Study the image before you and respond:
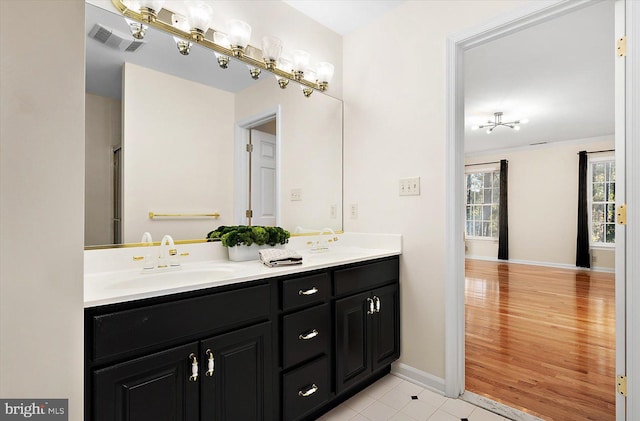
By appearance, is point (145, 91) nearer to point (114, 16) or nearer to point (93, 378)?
point (114, 16)

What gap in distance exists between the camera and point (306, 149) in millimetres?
2396

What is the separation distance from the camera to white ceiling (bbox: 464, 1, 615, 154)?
2.50 metres

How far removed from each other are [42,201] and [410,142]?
1.97m

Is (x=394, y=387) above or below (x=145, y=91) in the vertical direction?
below

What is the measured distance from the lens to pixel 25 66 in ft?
2.30

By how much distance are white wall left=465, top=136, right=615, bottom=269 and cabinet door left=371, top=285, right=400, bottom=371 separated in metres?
6.10

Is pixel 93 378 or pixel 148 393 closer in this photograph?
pixel 93 378

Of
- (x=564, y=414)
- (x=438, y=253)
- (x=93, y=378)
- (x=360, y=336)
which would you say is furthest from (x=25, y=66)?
(x=564, y=414)

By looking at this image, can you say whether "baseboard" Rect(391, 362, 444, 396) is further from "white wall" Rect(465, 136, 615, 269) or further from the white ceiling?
"white wall" Rect(465, 136, 615, 269)

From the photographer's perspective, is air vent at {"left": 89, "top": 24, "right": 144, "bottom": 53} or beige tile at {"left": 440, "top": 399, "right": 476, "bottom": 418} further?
beige tile at {"left": 440, "top": 399, "right": 476, "bottom": 418}

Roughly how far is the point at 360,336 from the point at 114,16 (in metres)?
2.14

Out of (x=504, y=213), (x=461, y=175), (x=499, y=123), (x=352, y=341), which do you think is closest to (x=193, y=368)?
(x=352, y=341)

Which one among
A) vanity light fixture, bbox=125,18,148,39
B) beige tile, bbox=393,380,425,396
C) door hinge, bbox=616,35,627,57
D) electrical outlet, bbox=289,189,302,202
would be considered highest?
vanity light fixture, bbox=125,18,148,39

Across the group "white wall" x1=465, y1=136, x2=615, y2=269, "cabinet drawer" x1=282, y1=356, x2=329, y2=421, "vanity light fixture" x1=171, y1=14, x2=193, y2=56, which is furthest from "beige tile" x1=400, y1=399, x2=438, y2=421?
"white wall" x1=465, y1=136, x2=615, y2=269
